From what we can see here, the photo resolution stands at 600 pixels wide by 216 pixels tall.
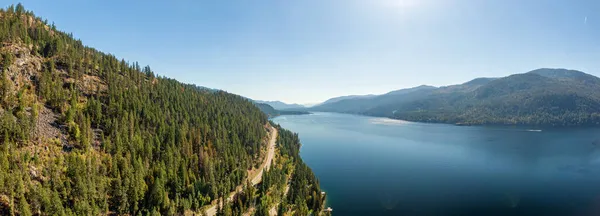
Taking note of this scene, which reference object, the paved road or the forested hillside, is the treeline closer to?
the paved road

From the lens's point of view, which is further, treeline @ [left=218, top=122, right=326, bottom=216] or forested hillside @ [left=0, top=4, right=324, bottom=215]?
treeline @ [left=218, top=122, right=326, bottom=216]

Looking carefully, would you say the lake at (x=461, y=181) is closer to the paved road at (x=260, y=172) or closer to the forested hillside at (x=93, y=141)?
the paved road at (x=260, y=172)

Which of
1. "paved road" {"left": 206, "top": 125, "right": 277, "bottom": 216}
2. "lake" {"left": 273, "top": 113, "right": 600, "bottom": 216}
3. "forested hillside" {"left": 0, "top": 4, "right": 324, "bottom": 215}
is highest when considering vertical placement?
"forested hillside" {"left": 0, "top": 4, "right": 324, "bottom": 215}

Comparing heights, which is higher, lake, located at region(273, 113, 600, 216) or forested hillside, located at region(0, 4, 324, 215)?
forested hillside, located at region(0, 4, 324, 215)

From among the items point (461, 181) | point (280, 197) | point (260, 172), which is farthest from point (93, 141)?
point (461, 181)

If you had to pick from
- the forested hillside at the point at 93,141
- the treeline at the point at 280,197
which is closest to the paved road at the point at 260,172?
the forested hillside at the point at 93,141

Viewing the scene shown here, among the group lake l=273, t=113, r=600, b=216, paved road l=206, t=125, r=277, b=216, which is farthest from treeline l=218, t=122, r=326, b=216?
lake l=273, t=113, r=600, b=216

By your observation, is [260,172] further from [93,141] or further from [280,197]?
[93,141]

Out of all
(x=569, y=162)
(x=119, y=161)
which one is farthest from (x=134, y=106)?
(x=569, y=162)

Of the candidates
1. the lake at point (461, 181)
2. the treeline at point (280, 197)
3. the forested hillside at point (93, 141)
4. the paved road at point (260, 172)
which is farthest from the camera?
the lake at point (461, 181)
